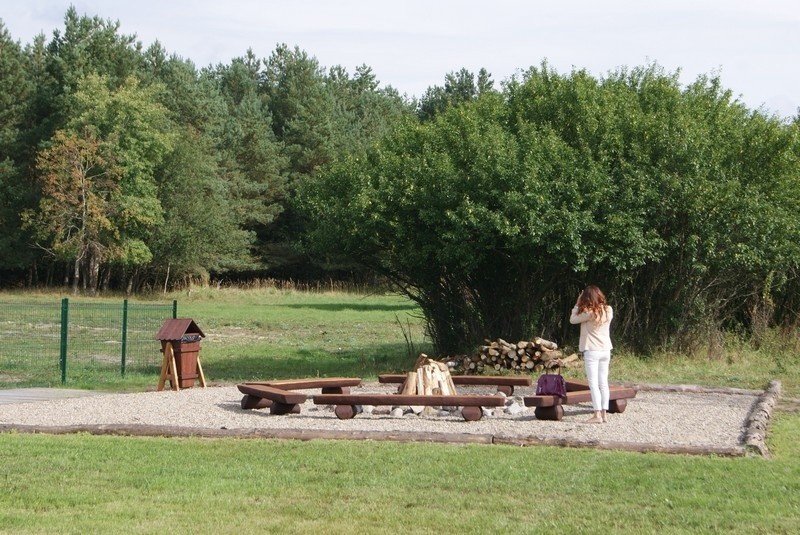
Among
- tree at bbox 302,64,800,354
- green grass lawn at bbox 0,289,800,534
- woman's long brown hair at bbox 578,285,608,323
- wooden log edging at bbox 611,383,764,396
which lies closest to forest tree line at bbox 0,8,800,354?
tree at bbox 302,64,800,354

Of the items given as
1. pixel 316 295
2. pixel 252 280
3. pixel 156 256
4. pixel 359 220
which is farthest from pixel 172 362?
pixel 252 280

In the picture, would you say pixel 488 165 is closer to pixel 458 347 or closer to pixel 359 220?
pixel 359 220

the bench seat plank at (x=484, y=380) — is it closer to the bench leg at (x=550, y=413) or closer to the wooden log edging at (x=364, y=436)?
the bench leg at (x=550, y=413)

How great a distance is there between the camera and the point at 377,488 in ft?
28.5

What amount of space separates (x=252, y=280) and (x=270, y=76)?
28.3m

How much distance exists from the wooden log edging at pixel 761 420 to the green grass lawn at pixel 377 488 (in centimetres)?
16

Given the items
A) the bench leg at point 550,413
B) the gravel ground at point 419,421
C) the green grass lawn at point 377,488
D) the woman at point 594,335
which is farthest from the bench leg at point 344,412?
the woman at point 594,335

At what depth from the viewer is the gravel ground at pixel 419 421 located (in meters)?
11.4

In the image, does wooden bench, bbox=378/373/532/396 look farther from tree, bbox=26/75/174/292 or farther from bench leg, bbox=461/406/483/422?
tree, bbox=26/75/174/292

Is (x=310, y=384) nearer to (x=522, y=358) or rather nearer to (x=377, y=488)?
(x=522, y=358)

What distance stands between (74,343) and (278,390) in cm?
1579

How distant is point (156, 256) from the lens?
65.2m

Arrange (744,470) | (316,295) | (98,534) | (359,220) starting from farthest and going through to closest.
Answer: (316,295) < (359,220) < (744,470) < (98,534)

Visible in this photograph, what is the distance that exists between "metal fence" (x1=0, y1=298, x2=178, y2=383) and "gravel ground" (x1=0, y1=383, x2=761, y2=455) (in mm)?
4876
